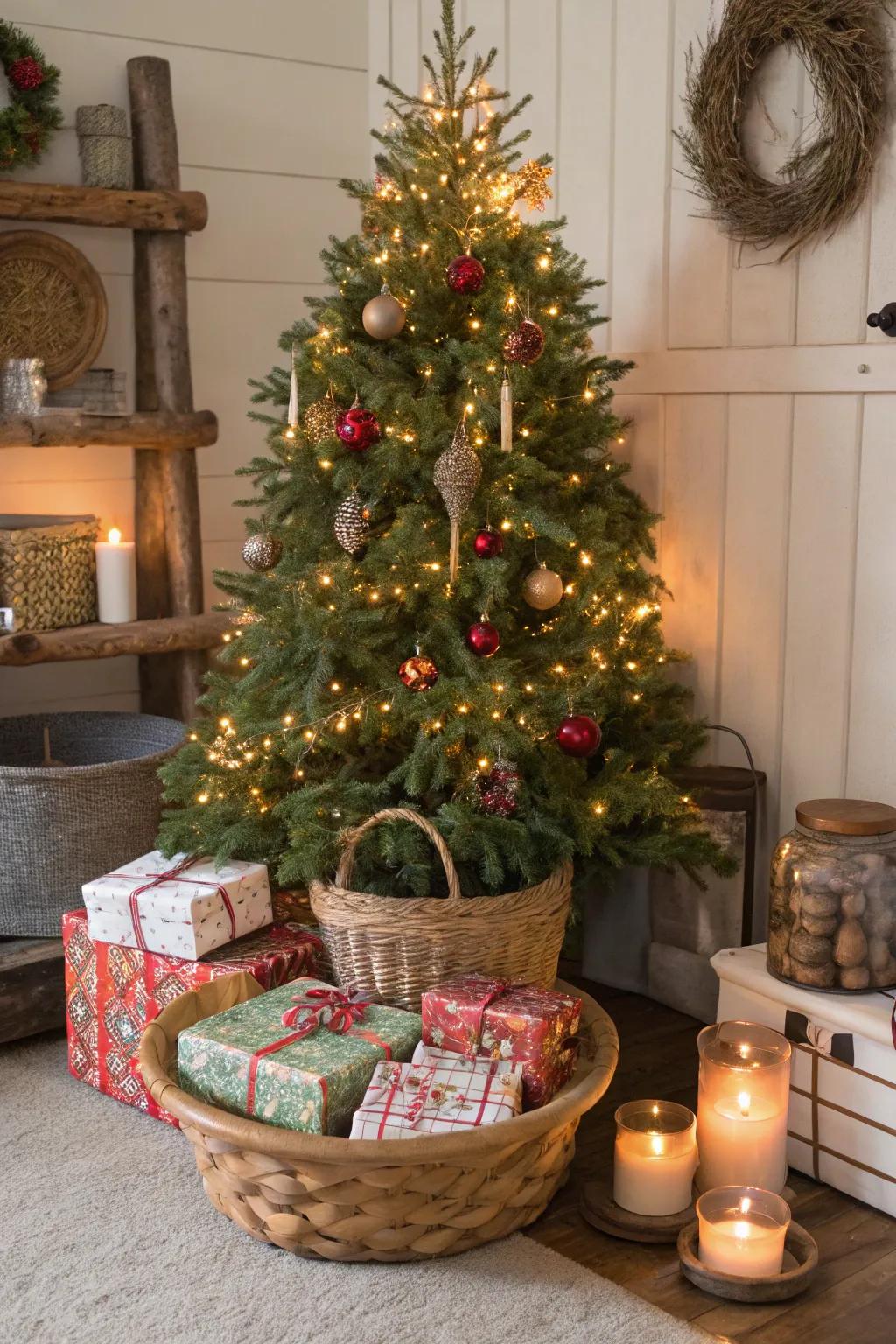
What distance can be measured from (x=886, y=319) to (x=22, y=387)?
1601 mm

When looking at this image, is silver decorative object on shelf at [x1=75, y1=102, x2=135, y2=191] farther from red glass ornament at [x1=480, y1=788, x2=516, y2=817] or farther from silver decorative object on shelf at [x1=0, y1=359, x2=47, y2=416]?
red glass ornament at [x1=480, y1=788, x2=516, y2=817]

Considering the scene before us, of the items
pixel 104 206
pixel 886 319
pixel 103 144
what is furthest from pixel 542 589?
pixel 103 144

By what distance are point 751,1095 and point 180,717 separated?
1624 millimetres

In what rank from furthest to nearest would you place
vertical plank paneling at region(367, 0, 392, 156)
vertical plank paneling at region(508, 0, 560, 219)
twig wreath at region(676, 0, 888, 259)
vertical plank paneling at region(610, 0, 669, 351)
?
vertical plank paneling at region(367, 0, 392, 156)
vertical plank paneling at region(508, 0, 560, 219)
vertical plank paneling at region(610, 0, 669, 351)
twig wreath at region(676, 0, 888, 259)

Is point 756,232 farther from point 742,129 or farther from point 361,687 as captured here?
point 361,687

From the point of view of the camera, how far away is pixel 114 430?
108 inches

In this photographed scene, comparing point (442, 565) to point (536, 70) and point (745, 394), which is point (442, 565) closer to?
point (745, 394)

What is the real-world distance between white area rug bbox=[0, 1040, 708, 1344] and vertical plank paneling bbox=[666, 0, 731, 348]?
1.57m

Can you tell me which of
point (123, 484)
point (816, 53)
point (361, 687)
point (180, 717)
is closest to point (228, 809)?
point (361, 687)

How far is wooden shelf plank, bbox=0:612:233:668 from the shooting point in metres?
2.62

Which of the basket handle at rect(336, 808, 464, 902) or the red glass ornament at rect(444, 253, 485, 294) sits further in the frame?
the red glass ornament at rect(444, 253, 485, 294)

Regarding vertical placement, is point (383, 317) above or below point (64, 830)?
above

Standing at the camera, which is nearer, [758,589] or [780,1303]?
[780,1303]

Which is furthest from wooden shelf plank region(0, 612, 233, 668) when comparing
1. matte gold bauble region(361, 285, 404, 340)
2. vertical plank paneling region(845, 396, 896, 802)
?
vertical plank paneling region(845, 396, 896, 802)
